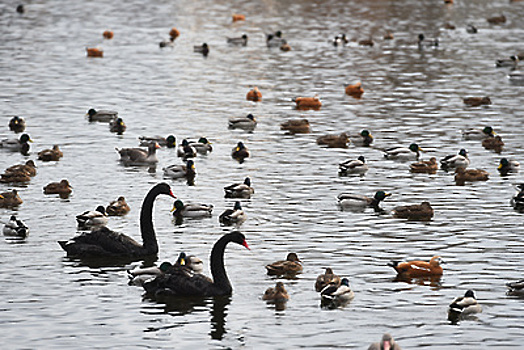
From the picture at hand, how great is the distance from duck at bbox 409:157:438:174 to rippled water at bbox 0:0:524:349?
17.8 inches

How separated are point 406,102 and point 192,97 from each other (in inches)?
412

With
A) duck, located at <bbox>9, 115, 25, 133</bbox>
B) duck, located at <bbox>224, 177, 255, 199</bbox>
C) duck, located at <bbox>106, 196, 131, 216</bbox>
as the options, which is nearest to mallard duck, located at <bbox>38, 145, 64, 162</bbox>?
duck, located at <bbox>9, 115, 25, 133</bbox>

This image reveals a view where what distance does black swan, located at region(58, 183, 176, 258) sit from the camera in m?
25.0

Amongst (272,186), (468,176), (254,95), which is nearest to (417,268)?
(272,186)

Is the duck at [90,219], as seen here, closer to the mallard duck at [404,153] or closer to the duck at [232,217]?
the duck at [232,217]

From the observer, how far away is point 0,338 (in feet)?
64.3

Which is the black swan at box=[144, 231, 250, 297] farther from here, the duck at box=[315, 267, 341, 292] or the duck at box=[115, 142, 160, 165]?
the duck at box=[115, 142, 160, 165]

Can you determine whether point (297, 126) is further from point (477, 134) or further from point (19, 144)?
point (19, 144)

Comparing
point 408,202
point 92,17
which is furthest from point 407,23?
point 408,202

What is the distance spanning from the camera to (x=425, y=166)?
34.5 m

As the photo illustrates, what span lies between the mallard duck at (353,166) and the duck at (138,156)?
22.2 feet

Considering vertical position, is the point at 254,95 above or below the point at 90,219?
above

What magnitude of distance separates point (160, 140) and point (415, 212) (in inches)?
511

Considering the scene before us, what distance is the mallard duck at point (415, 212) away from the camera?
28797mm
